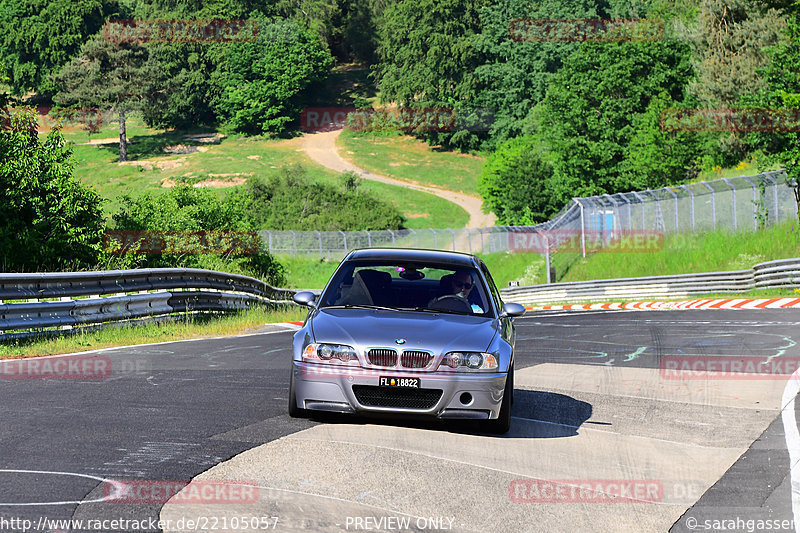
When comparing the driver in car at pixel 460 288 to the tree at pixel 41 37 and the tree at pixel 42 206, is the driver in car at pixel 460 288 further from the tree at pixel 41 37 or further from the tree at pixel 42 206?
the tree at pixel 41 37

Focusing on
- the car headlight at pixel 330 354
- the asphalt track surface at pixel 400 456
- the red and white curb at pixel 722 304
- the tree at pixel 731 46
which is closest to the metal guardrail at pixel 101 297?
the asphalt track surface at pixel 400 456

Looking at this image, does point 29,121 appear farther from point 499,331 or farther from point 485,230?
point 485,230

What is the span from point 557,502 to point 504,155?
8548 cm

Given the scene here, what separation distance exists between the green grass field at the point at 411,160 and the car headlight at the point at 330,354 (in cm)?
9918

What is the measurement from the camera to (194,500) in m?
5.73

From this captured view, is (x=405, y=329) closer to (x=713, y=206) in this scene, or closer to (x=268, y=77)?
(x=713, y=206)

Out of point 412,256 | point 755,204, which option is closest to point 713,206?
point 755,204

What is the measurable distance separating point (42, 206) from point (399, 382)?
15625mm

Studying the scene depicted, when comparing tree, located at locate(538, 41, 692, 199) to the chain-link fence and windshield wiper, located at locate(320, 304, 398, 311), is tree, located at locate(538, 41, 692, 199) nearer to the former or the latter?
the chain-link fence

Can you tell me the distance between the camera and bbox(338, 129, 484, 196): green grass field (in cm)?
11094

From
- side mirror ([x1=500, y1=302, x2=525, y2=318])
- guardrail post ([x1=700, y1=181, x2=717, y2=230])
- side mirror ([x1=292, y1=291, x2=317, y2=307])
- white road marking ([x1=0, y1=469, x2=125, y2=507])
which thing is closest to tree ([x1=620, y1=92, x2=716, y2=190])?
guardrail post ([x1=700, y1=181, x2=717, y2=230])

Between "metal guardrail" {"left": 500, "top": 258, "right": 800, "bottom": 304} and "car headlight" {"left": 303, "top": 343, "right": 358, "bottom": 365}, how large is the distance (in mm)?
24948

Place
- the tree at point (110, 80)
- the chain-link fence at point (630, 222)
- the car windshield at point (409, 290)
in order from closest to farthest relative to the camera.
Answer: the car windshield at point (409, 290) < the chain-link fence at point (630, 222) < the tree at point (110, 80)

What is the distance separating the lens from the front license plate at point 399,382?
807cm
